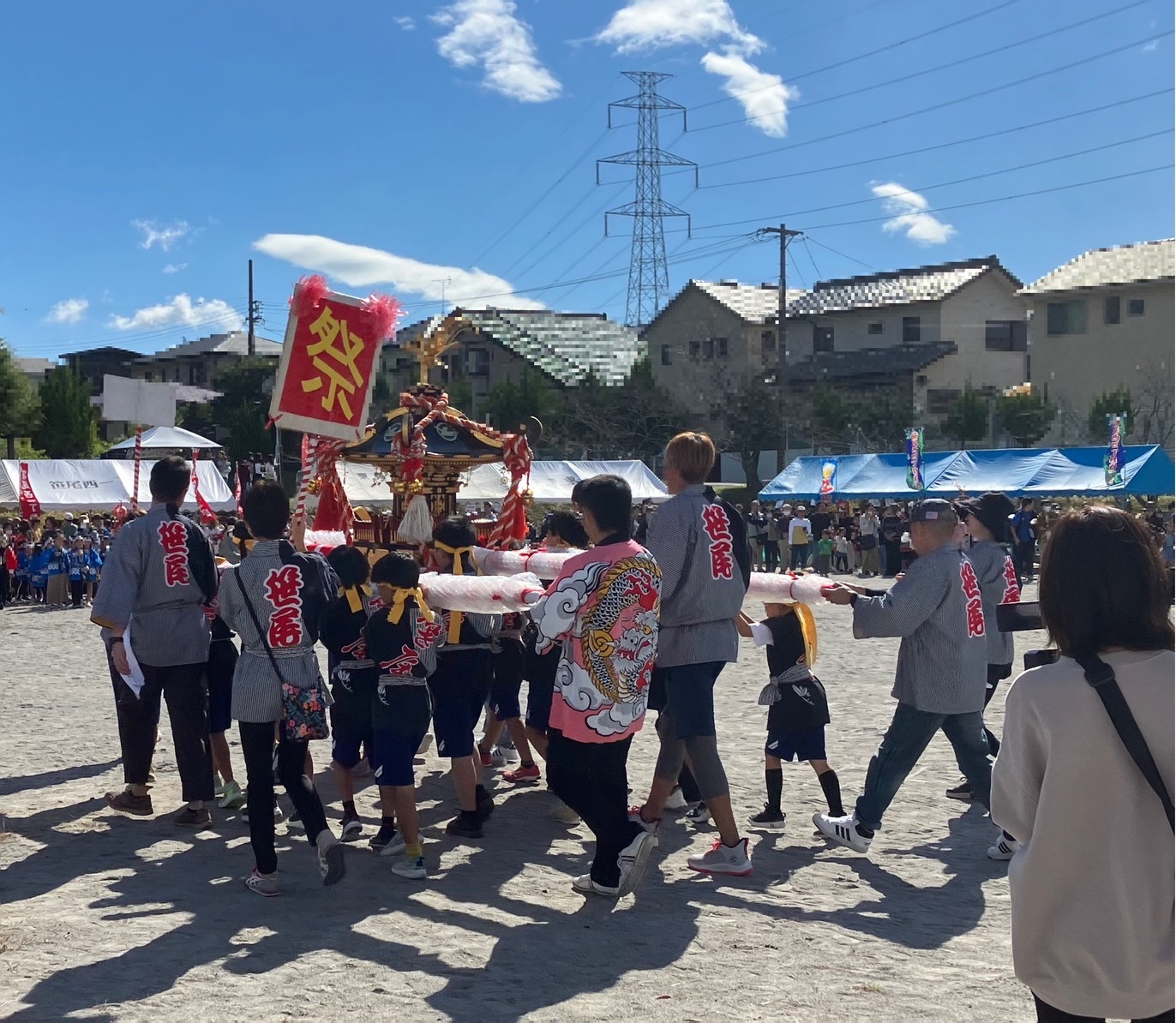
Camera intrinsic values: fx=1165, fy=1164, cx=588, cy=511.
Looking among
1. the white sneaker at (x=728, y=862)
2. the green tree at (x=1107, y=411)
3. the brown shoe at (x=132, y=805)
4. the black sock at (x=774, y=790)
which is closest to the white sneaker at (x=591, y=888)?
the white sneaker at (x=728, y=862)

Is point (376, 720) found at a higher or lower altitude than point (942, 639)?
lower

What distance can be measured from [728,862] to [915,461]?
22.6m

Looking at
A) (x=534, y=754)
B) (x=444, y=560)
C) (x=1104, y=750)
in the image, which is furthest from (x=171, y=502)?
(x=1104, y=750)

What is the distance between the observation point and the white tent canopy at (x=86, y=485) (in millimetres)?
23812

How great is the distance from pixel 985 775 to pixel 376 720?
9.74ft

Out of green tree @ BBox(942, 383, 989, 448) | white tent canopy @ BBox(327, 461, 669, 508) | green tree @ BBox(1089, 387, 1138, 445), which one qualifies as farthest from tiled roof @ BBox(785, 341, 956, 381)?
white tent canopy @ BBox(327, 461, 669, 508)

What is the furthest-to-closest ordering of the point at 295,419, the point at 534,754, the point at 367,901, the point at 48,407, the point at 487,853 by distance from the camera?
the point at 48,407 < the point at 534,754 < the point at 295,419 < the point at 487,853 < the point at 367,901

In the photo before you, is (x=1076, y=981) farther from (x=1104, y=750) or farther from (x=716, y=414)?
(x=716, y=414)

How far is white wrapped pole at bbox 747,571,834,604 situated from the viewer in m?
5.59

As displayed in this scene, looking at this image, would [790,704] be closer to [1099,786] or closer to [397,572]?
[397,572]

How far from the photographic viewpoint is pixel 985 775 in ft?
18.7

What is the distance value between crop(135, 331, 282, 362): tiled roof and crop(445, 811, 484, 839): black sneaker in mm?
58113

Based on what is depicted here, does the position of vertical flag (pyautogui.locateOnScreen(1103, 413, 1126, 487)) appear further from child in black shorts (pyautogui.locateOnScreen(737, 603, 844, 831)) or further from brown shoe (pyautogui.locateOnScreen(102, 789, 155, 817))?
brown shoe (pyautogui.locateOnScreen(102, 789, 155, 817))

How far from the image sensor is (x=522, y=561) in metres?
6.55
